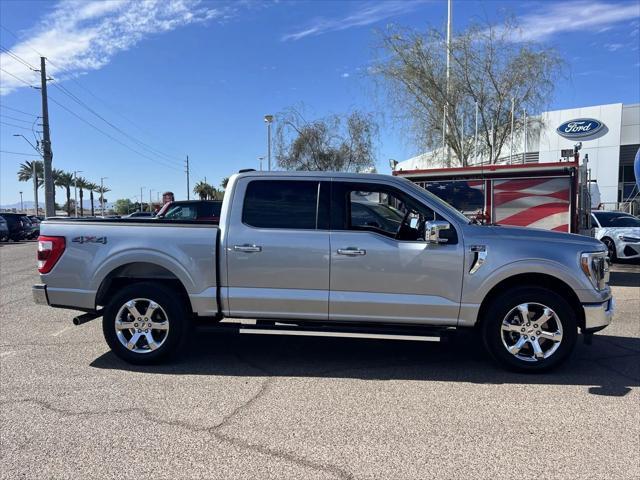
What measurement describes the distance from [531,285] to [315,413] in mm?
2434

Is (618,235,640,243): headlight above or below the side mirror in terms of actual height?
below

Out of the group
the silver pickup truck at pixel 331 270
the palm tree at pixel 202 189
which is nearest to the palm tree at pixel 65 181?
the palm tree at pixel 202 189

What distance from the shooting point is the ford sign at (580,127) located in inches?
1313

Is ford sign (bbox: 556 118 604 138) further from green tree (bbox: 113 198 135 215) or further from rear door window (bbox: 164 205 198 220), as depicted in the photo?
green tree (bbox: 113 198 135 215)

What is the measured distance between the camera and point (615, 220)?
14062 millimetres

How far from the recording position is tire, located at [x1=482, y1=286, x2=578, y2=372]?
4.73m

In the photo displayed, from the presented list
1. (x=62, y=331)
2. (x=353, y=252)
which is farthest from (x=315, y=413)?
(x=62, y=331)

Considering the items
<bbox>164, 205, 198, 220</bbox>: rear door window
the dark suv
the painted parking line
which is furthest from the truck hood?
<bbox>164, 205, 198, 220</bbox>: rear door window

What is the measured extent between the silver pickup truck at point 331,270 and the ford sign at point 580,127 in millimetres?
32517

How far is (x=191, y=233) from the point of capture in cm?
498

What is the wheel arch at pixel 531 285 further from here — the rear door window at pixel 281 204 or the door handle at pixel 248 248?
the door handle at pixel 248 248

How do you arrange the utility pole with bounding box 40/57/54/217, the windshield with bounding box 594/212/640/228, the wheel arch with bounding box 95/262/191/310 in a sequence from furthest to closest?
the utility pole with bounding box 40/57/54/217
the windshield with bounding box 594/212/640/228
the wheel arch with bounding box 95/262/191/310

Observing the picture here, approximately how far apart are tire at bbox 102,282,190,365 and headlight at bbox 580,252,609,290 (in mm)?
3927

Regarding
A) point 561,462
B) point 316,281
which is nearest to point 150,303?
point 316,281
